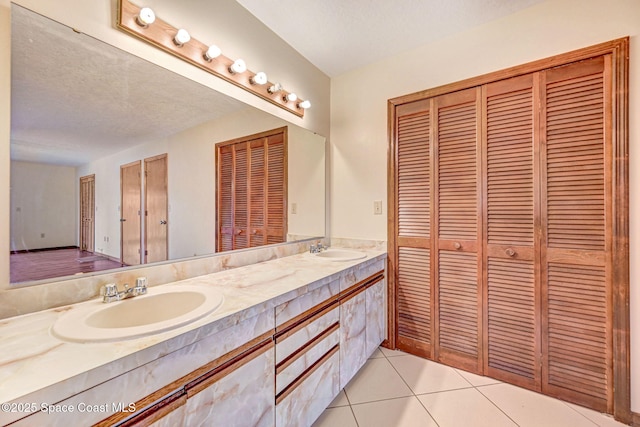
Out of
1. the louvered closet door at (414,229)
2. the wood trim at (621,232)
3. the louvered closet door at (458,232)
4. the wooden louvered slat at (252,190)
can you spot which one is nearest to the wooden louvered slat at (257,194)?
the wooden louvered slat at (252,190)

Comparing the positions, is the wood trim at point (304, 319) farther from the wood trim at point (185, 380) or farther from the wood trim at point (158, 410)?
the wood trim at point (158, 410)

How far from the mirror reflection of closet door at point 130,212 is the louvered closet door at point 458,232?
1.88 m

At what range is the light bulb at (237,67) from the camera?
158cm

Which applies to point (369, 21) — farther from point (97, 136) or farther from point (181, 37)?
point (97, 136)

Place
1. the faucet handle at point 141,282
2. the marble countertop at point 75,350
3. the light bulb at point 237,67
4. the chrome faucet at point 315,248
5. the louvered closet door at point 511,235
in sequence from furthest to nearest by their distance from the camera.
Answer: the chrome faucet at point 315,248 → the louvered closet door at point 511,235 → the light bulb at point 237,67 → the faucet handle at point 141,282 → the marble countertop at point 75,350

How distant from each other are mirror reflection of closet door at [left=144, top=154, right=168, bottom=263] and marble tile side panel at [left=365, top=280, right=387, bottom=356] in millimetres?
1339

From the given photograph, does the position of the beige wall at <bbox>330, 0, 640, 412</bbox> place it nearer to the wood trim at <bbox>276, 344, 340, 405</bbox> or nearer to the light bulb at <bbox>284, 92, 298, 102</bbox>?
the light bulb at <bbox>284, 92, 298, 102</bbox>

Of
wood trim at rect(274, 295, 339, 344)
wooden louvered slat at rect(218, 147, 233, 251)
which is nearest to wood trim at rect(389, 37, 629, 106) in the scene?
wooden louvered slat at rect(218, 147, 233, 251)

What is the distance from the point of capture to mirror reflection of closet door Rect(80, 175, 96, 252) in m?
1.16

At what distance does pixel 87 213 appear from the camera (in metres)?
1.19

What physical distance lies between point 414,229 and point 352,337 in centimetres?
93

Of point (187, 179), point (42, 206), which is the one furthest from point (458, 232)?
point (42, 206)

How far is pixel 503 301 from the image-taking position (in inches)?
70.0

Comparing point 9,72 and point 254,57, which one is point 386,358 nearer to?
point 254,57
